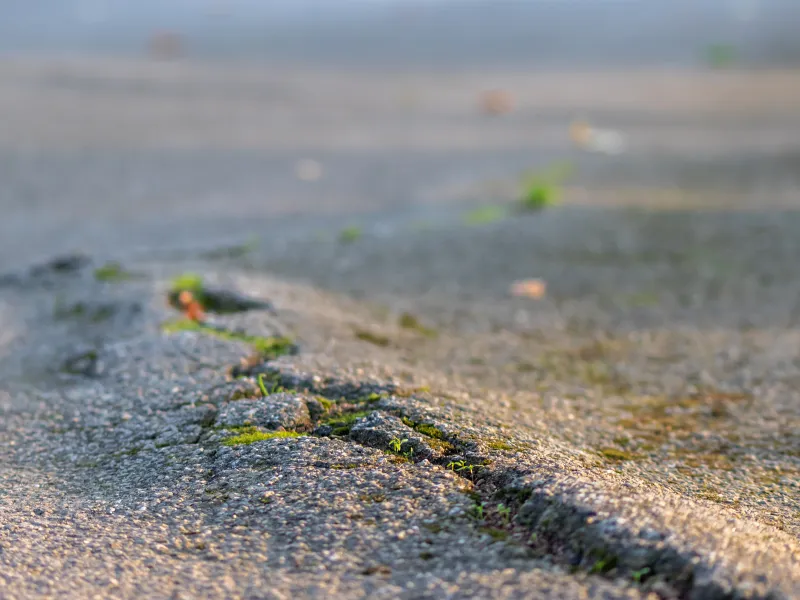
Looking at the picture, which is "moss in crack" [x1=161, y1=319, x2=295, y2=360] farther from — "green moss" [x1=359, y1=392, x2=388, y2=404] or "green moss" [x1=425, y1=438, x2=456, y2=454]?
"green moss" [x1=425, y1=438, x2=456, y2=454]

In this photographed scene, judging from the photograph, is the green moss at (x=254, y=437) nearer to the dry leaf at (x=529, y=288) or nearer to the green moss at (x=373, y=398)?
the green moss at (x=373, y=398)

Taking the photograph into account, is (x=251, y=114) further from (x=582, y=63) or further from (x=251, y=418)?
(x=251, y=418)

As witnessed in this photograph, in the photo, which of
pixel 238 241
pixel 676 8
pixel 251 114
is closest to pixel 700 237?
pixel 238 241

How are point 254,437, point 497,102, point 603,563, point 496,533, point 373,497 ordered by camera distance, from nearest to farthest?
1. point 603,563
2. point 496,533
3. point 373,497
4. point 254,437
5. point 497,102

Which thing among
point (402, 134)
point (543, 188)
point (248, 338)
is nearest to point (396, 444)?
point (248, 338)

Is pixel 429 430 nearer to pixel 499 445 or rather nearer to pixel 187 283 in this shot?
pixel 499 445

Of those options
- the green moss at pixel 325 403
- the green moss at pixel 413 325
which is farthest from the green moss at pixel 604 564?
the green moss at pixel 413 325
